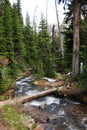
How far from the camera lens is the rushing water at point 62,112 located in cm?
1003

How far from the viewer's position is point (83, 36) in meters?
19.3

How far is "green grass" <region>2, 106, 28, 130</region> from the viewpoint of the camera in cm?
867

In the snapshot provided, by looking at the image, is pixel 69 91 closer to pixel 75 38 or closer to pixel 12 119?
pixel 75 38

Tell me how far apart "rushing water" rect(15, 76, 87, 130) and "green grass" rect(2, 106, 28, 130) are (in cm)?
134

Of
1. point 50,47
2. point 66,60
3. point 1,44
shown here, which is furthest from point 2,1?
point 66,60

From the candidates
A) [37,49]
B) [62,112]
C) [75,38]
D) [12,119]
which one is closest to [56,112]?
[62,112]

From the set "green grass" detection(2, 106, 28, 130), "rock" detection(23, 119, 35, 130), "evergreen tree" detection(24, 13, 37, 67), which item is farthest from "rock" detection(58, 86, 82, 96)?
"evergreen tree" detection(24, 13, 37, 67)

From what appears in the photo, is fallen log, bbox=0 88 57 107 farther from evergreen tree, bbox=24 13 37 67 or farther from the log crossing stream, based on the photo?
evergreen tree, bbox=24 13 37 67

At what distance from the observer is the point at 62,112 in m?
12.0

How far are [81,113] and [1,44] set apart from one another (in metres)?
14.4

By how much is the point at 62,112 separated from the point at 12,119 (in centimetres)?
359

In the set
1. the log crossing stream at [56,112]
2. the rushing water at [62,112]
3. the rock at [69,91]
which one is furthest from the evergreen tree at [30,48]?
the rushing water at [62,112]

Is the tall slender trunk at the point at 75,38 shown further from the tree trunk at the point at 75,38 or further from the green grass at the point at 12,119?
the green grass at the point at 12,119

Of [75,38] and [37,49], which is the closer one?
[75,38]
